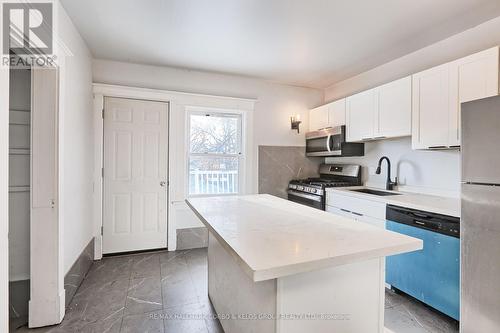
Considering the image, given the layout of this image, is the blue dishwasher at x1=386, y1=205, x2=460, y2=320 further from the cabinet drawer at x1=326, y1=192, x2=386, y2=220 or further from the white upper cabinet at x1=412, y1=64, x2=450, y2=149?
the white upper cabinet at x1=412, y1=64, x2=450, y2=149

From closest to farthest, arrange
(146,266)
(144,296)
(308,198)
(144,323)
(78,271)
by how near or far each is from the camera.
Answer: (144,323), (144,296), (78,271), (146,266), (308,198)

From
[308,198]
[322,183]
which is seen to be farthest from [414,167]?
[308,198]

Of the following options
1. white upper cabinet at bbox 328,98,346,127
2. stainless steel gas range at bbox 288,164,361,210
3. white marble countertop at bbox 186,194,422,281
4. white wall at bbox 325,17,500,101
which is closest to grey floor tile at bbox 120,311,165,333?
white marble countertop at bbox 186,194,422,281

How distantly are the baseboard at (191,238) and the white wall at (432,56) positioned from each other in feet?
9.90

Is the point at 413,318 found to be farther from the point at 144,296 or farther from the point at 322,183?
the point at 144,296

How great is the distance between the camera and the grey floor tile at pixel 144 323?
188cm

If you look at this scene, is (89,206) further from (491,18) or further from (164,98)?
(491,18)

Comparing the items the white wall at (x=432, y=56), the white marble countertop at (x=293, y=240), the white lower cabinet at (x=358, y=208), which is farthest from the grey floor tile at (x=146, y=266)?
the white wall at (x=432, y=56)

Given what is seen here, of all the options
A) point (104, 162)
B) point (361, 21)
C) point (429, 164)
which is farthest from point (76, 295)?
point (429, 164)

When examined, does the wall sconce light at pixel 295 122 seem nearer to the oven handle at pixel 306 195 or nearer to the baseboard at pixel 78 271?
the oven handle at pixel 306 195

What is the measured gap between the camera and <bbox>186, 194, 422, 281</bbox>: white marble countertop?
92 centimetres

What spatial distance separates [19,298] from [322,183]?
3.26 meters

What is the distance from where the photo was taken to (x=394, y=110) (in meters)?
2.78

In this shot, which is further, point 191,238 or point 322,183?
point 191,238
